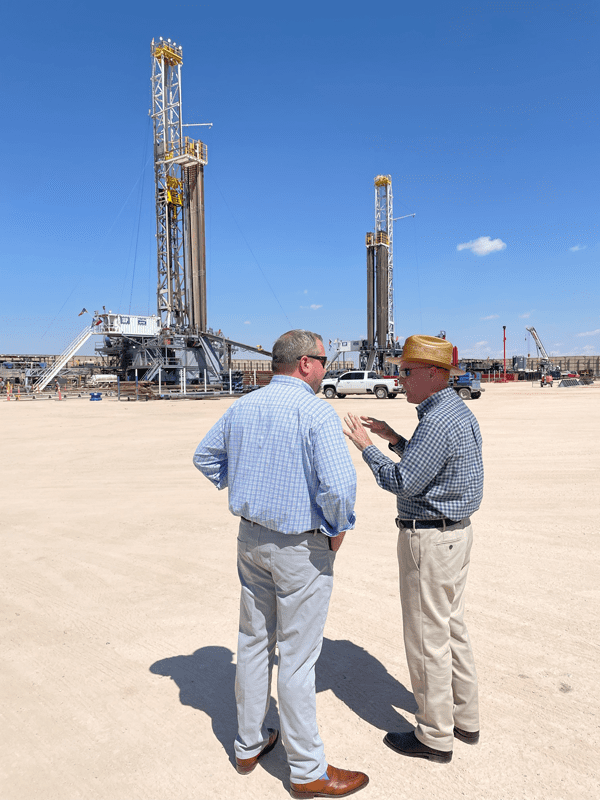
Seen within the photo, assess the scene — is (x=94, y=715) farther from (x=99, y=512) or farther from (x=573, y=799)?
(x=99, y=512)

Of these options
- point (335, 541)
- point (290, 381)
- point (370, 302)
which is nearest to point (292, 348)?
point (290, 381)

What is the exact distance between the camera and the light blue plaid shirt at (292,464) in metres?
2.18

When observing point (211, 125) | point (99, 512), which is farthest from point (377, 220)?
point (99, 512)

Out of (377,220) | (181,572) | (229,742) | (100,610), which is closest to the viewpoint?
(229,742)

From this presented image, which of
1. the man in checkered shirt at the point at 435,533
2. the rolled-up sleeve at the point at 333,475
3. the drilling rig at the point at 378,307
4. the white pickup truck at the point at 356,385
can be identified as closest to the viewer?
the rolled-up sleeve at the point at 333,475

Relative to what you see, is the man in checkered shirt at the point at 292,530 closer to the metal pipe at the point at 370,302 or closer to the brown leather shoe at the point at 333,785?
the brown leather shoe at the point at 333,785

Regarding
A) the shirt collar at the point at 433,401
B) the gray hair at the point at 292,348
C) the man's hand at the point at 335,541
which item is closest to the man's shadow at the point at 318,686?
the man's hand at the point at 335,541

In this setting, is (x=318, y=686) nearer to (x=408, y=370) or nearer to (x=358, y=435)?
(x=358, y=435)

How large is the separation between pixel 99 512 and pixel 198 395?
2624 centimetres

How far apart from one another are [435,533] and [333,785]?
115 cm

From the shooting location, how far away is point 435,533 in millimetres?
2412

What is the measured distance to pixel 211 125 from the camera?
43.8m

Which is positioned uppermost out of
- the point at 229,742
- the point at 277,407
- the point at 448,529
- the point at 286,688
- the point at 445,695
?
the point at 277,407

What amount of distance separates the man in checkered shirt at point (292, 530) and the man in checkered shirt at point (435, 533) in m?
0.35
